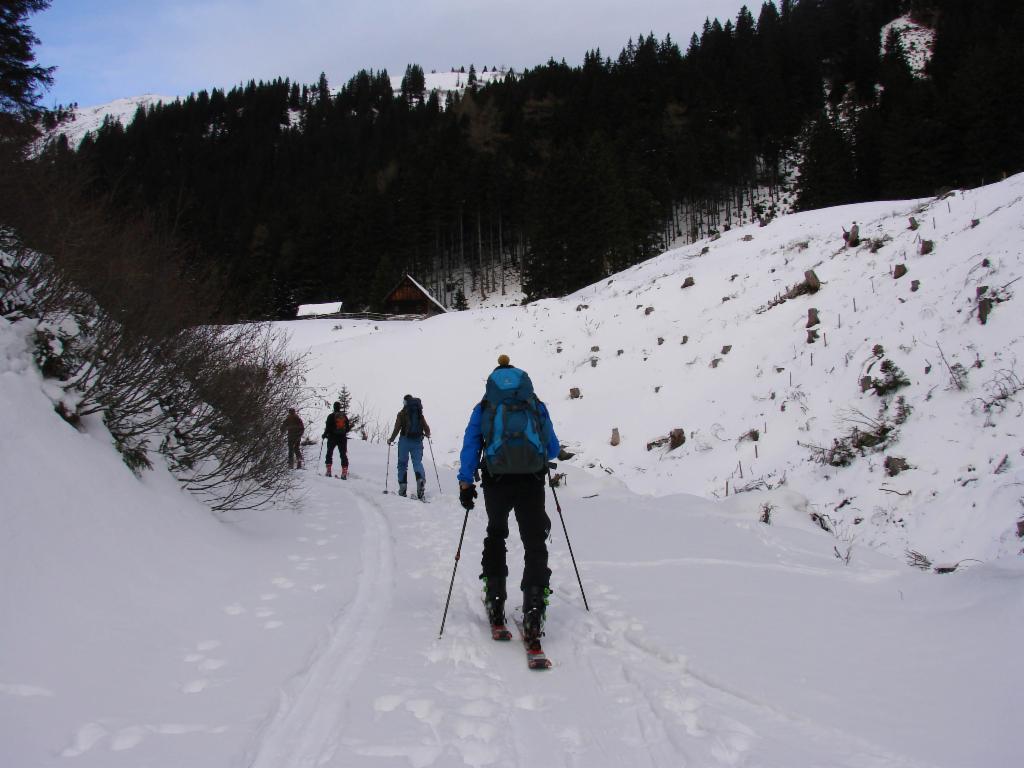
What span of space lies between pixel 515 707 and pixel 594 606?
1833mm

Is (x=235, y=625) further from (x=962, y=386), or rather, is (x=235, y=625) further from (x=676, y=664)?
(x=962, y=386)

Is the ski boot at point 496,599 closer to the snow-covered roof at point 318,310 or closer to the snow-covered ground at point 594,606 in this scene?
the snow-covered ground at point 594,606

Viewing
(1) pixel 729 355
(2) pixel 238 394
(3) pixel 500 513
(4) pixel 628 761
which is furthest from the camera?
(1) pixel 729 355

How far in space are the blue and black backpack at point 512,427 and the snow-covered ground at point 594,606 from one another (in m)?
1.27

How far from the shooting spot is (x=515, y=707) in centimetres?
298

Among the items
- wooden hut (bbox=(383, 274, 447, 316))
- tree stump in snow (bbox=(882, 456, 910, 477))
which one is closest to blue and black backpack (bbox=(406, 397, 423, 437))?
tree stump in snow (bbox=(882, 456, 910, 477))

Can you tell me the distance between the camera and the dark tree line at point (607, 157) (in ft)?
139

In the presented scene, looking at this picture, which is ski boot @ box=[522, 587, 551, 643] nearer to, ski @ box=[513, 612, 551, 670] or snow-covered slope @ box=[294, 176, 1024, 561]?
ski @ box=[513, 612, 551, 670]

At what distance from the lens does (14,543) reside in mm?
3326

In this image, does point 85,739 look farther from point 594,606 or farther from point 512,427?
point 594,606

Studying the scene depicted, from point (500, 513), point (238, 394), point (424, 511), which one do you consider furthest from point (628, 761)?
point (424, 511)

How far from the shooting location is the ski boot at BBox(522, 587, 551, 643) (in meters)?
3.73

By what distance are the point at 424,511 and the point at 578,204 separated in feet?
129

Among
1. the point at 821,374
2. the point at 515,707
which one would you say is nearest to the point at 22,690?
the point at 515,707
